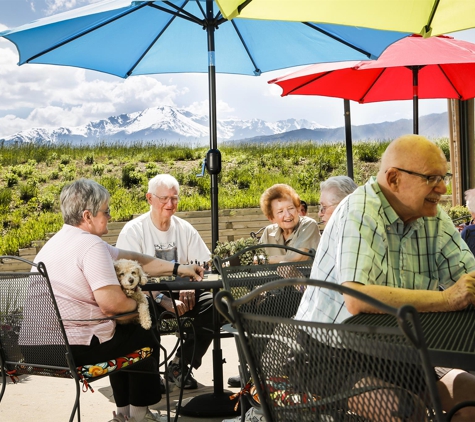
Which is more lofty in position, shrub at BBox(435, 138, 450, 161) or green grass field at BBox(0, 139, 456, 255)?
shrub at BBox(435, 138, 450, 161)

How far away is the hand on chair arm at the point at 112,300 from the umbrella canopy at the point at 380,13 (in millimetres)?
1444

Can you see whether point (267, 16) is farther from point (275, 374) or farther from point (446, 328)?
point (275, 374)

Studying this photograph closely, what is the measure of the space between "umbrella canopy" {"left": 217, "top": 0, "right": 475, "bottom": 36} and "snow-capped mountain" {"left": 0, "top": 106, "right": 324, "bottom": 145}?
8200 mm

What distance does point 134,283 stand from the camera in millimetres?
2957

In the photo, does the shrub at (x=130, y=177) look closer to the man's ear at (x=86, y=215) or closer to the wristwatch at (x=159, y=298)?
the wristwatch at (x=159, y=298)

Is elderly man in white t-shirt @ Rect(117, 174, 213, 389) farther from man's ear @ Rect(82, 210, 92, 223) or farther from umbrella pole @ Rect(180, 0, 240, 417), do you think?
man's ear @ Rect(82, 210, 92, 223)

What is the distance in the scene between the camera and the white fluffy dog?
9.68ft

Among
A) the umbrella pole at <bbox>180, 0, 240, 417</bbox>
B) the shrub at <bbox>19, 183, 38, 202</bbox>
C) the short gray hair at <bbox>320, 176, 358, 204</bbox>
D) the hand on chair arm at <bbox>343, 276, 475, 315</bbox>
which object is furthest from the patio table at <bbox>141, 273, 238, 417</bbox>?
the shrub at <bbox>19, 183, 38, 202</bbox>

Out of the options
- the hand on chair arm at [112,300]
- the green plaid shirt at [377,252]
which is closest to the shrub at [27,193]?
the hand on chair arm at [112,300]

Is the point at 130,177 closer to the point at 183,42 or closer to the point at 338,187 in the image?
the point at 183,42

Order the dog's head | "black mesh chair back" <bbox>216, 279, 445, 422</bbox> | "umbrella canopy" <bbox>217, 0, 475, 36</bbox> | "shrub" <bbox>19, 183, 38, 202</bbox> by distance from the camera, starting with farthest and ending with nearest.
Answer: "shrub" <bbox>19, 183, 38, 202</bbox> → "umbrella canopy" <bbox>217, 0, 475, 36</bbox> → the dog's head → "black mesh chair back" <bbox>216, 279, 445, 422</bbox>

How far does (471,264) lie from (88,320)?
1.50m

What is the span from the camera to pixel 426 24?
3.59 meters

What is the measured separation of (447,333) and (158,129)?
10.8 metres
